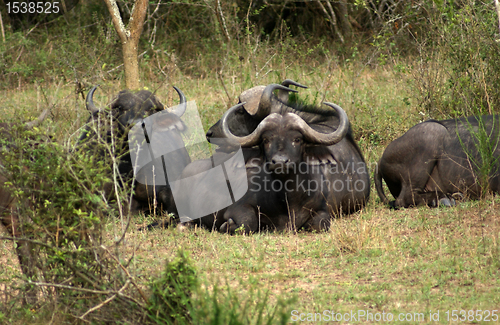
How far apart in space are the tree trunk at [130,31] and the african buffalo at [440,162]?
452 centimetres

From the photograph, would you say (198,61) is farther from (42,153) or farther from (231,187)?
(42,153)

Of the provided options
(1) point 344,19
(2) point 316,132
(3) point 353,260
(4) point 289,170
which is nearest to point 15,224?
(3) point 353,260

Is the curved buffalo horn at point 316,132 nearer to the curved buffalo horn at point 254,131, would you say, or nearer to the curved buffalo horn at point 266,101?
the curved buffalo horn at point 254,131

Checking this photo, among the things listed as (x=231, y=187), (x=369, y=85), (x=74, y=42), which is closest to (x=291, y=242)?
(x=231, y=187)

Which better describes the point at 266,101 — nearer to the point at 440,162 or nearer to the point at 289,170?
the point at 289,170

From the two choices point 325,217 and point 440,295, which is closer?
point 440,295

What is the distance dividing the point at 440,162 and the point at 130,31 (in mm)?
5190

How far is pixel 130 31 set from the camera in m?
8.90

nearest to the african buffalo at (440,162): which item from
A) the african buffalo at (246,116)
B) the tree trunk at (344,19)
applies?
the african buffalo at (246,116)

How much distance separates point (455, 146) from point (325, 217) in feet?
5.62

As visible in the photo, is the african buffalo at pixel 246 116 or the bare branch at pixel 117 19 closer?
the african buffalo at pixel 246 116

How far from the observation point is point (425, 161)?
631cm

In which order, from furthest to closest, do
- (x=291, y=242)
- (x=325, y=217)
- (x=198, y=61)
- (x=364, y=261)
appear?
(x=198, y=61)
(x=325, y=217)
(x=291, y=242)
(x=364, y=261)

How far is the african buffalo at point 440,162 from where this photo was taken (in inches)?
243
